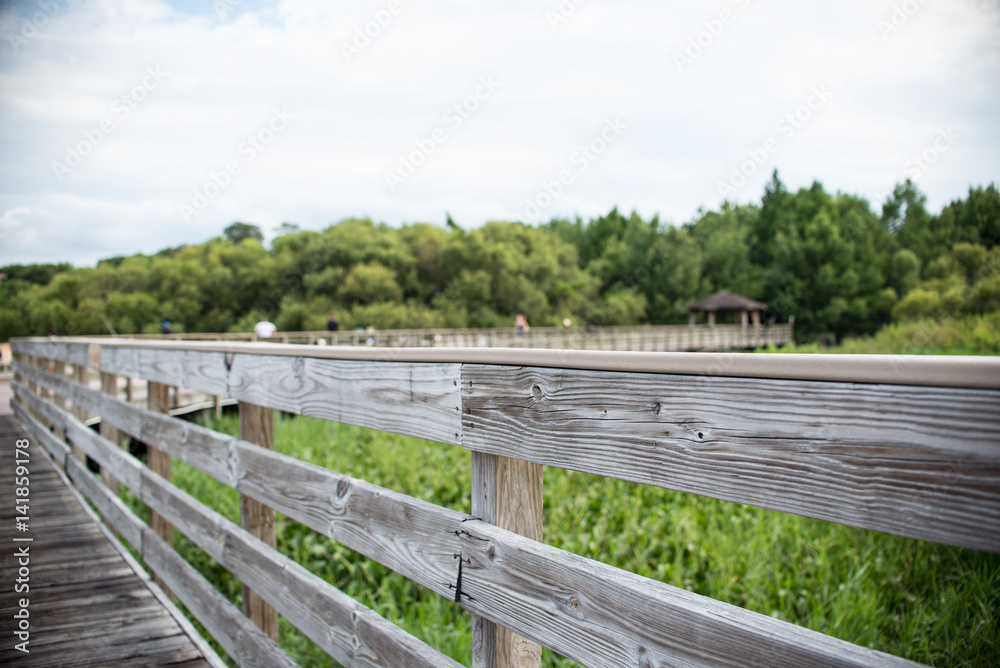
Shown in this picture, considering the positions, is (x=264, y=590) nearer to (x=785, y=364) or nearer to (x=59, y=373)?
(x=785, y=364)

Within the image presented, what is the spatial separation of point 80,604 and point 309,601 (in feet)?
5.82

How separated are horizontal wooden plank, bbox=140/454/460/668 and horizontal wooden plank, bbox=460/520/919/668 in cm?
23

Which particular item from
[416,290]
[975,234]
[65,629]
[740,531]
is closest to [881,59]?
[975,234]

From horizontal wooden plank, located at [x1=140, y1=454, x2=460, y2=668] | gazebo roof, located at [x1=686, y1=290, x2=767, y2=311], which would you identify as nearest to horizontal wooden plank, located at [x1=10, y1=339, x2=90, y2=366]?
horizontal wooden plank, located at [x1=140, y1=454, x2=460, y2=668]

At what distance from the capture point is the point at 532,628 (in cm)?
113

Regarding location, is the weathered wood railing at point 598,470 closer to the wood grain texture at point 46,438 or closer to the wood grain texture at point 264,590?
the wood grain texture at point 264,590

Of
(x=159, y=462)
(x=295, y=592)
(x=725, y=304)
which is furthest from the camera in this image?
(x=725, y=304)

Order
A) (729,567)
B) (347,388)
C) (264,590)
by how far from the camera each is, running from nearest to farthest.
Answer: (347,388) → (264,590) → (729,567)

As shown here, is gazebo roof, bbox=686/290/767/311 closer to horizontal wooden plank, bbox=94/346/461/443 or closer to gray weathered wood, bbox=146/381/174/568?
gray weathered wood, bbox=146/381/174/568

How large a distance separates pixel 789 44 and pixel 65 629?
77.6m

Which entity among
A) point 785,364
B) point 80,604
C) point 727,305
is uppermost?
point 727,305

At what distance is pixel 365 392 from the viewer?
5.40 feet

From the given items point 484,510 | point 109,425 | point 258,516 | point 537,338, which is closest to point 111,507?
point 109,425

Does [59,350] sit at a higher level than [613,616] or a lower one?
higher
